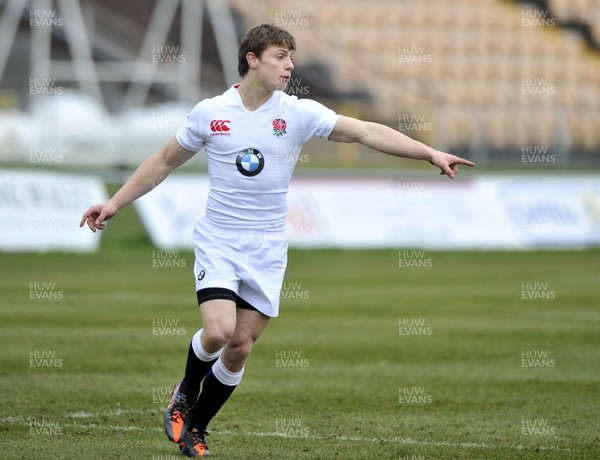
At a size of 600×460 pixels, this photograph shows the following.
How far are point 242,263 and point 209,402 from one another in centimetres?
93

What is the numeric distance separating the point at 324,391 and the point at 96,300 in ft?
21.0

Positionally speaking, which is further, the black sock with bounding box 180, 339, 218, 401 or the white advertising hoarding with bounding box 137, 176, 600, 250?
the white advertising hoarding with bounding box 137, 176, 600, 250

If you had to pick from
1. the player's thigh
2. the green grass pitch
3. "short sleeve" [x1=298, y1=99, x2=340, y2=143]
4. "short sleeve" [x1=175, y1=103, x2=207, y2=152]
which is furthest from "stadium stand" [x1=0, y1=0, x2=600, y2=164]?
the player's thigh

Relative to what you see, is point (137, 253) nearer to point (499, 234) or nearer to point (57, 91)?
point (499, 234)

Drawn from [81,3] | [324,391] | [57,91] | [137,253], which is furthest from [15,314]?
[81,3]

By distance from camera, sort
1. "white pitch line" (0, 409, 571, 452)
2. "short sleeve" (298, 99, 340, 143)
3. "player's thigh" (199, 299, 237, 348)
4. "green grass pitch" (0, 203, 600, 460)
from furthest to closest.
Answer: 1. "green grass pitch" (0, 203, 600, 460)
2. "white pitch line" (0, 409, 571, 452)
3. "short sleeve" (298, 99, 340, 143)
4. "player's thigh" (199, 299, 237, 348)

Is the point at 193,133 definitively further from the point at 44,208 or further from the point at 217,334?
the point at 44,208

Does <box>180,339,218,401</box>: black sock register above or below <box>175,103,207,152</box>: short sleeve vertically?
below

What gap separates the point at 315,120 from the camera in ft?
23.4

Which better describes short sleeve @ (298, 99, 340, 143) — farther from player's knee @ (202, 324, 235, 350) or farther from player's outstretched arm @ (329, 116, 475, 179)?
player's knee @ (202, 324, 235, 350)

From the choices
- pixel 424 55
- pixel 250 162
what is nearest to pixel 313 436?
pixel 250 162

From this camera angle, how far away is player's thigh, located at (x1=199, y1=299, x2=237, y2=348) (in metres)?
6.81

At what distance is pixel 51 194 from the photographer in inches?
797

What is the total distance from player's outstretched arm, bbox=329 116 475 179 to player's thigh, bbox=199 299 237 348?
1284mm
